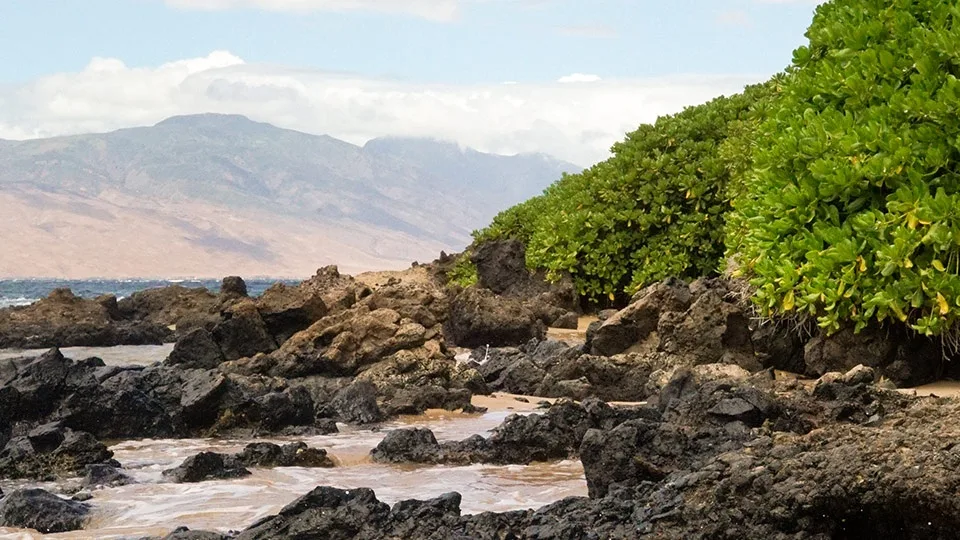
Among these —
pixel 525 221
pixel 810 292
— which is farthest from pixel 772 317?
pixel 525 221

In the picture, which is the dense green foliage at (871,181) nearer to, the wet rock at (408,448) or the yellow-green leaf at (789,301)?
the yellow-green leaf at (789,301)

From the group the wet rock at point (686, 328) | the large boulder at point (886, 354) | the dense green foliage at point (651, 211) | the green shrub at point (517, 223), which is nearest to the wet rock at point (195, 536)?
the large boulder at point (886, 354)

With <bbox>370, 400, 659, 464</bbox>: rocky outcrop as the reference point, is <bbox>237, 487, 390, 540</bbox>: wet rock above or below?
above

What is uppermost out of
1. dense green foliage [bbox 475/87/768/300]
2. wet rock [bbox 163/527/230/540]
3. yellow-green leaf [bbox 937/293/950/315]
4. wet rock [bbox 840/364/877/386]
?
dense green foliage [bbox 475/87/768/300]

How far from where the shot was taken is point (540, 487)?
7.98 meters

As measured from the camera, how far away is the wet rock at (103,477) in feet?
28.1

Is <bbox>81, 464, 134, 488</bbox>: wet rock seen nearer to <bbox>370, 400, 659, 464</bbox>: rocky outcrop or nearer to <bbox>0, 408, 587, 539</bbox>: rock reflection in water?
<bbox>0, 408, 587, 539</bbox>: rock reflection in water

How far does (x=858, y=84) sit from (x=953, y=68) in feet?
2.58

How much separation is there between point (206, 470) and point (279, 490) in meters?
0.69

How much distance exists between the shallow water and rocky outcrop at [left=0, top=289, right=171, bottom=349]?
16.6 meters

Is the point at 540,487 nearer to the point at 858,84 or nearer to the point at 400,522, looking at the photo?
the point at 400,522

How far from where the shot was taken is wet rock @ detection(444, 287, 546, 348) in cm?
1686

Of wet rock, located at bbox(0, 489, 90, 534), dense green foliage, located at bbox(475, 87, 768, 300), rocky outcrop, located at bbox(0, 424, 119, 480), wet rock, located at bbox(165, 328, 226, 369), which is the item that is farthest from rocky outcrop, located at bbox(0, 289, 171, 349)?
wet rock, located at bbox(0, 489, 90, 534)

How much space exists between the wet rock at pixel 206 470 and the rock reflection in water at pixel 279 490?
0.11 metres
